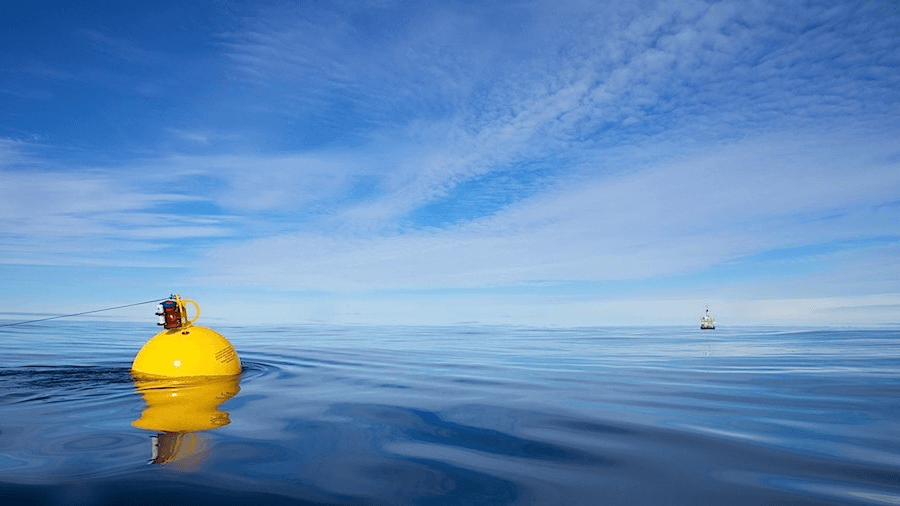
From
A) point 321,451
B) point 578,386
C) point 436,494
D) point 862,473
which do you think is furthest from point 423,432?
point 578,386

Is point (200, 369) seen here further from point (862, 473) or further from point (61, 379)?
point (862, 473)

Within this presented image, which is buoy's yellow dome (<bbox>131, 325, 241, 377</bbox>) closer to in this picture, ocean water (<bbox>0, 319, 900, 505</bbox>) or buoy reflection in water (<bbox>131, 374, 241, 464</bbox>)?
buoy reflection in water (<bbox>131, 374, 241, 464</bbox>)

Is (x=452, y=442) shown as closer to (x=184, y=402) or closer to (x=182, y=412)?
(x=182, y=412)

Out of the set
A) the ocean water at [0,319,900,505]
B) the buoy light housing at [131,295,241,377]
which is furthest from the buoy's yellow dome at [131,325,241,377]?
the ocean water at [0,319,900,505]

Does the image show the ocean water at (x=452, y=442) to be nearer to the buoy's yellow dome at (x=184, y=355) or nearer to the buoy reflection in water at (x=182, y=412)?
the buoy reflection in water at (x=182, y=412)

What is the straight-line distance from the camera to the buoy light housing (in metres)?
10.0

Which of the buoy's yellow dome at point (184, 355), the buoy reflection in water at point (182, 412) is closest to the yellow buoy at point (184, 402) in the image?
the buoy reflection in water at point (182, 412)

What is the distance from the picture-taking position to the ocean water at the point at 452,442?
13.8 ft

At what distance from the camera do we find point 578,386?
10539 mm

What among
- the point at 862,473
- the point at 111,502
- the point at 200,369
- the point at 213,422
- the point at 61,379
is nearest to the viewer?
the point at 111,502

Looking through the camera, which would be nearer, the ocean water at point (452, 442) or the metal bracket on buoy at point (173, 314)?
the ocean water at point (452, 442)

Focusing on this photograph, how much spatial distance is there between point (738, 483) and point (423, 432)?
11.2 feet

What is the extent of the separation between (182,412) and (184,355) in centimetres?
314

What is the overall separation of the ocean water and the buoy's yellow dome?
1.74 feet
